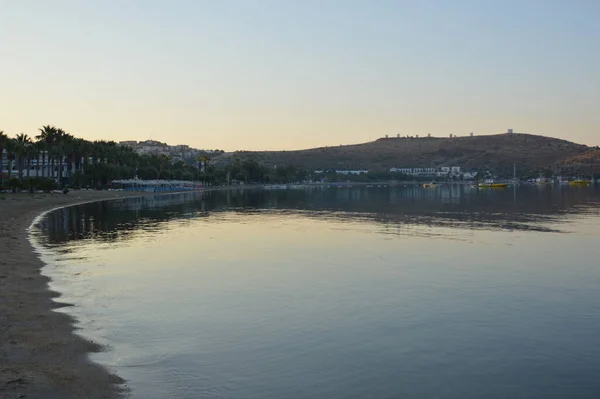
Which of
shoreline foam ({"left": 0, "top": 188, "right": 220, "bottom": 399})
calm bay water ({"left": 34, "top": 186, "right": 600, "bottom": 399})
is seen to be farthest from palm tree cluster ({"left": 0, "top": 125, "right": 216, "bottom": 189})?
Result: shoreline foam ({"left": 0, "top": 188, "right": 220, "bottom": 399})

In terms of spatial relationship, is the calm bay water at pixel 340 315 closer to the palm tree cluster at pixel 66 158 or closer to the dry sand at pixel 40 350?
the dry sand at pixel 40 350

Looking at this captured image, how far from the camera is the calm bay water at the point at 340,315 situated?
53.0 feet

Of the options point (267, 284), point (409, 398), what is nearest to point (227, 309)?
point (267, 284)

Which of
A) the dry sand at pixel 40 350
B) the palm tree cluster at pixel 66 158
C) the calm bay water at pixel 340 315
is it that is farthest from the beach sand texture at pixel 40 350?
the palm tree cluster at pixel 66 158

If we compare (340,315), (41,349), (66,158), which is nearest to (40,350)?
(41,349)

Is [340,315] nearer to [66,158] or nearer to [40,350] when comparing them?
[40,350]

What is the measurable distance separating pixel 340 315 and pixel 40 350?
38.3 ft

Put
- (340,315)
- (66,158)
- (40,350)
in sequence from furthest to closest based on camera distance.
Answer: (66,158), (340,315), (40,350)

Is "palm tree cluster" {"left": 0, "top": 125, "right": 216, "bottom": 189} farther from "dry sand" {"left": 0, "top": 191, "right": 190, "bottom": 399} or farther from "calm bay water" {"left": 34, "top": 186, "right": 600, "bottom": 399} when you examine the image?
"dry sand" {"left": 0, "top": 191, "right": 190, "bottom": 399}

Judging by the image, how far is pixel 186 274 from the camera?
34438 millimetres

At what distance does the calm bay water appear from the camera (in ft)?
53.0

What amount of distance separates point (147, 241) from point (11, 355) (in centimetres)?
3586

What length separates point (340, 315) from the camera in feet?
78.5

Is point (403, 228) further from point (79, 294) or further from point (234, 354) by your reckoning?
point (234, 354)
